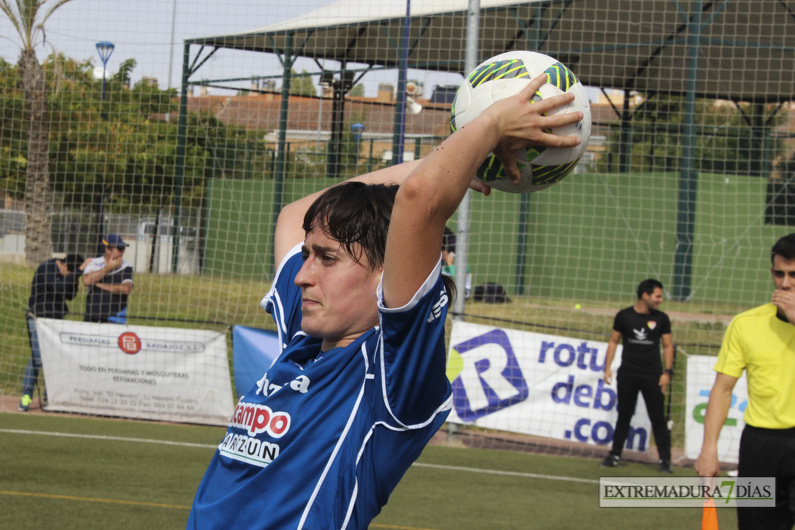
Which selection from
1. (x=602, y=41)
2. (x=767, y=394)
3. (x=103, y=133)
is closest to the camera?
(x=767, y=394)

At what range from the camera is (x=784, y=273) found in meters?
4.11

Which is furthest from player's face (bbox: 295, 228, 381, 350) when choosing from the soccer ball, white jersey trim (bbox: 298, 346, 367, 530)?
the soccer ball

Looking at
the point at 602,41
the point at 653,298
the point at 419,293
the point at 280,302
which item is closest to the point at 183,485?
the point at 280,302

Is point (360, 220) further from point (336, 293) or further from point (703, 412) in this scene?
point (703, 412)

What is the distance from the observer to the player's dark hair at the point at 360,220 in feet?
6.24

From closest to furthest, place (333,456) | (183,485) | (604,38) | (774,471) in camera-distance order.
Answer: (333,456) → (774,471) → (183,485) → (604,38)

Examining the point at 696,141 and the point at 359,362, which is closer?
the point at 359,362

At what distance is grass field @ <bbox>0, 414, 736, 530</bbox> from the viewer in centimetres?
590

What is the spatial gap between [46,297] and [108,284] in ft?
2.32

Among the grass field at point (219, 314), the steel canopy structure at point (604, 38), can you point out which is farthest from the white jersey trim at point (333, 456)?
the steel canopy structure at point (604, 38)

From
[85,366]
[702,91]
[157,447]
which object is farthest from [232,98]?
[702,91]

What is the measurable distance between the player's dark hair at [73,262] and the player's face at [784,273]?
25.6 feet

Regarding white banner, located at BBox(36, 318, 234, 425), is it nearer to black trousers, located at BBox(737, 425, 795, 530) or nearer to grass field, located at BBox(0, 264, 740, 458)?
grass field, located at BBox(0, 264, 740, 458)

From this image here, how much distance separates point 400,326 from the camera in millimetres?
1635
